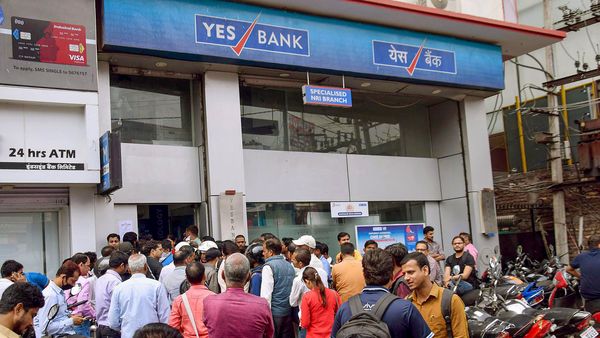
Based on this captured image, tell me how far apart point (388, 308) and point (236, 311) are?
1345 mm

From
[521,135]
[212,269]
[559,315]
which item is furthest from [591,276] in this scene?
[521,135]

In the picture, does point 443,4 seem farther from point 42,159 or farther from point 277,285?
point 277,285

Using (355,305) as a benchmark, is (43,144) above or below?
above

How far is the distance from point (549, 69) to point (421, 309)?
638 inches

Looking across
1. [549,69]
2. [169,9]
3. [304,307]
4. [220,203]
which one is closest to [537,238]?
[549,69]

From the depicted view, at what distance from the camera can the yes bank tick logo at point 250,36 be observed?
491 inches

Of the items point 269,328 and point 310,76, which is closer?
point 269,328

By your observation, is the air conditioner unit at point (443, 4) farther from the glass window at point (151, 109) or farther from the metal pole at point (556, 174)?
the glass window at point (151, 109)

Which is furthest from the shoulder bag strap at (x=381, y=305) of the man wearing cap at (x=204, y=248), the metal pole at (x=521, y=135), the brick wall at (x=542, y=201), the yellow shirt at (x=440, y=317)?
the metal pole at (x=521, y=135)

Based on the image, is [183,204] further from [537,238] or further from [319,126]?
[537,238]

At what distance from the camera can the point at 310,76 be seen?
14.4 m

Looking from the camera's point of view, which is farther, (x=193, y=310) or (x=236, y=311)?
(x=193, y=310)

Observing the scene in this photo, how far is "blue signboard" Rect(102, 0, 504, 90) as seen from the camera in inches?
463

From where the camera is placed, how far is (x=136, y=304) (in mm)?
6102
